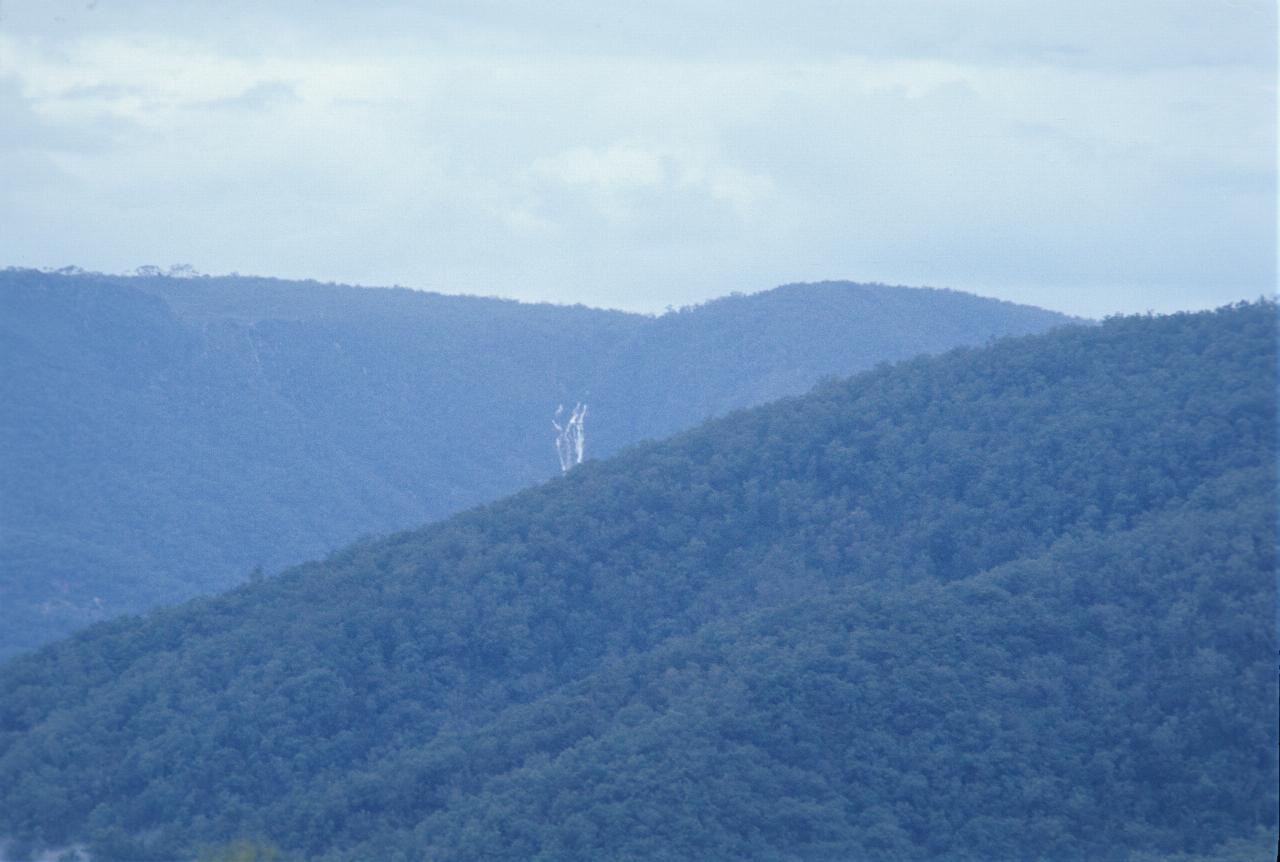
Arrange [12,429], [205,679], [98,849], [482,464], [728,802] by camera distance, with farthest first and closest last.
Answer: [482,464], [12,429], [205,679], [98,849], [728,802]

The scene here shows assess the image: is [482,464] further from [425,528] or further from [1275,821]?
[1275,821]

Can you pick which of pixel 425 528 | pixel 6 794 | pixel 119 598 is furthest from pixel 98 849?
pixel 119 598

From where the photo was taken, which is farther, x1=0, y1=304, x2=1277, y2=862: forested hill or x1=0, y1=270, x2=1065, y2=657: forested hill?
x1=0, y1=270, x2=1065, y2=657: forested hill

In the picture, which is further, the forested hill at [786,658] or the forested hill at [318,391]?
the forested hill at [318,391]

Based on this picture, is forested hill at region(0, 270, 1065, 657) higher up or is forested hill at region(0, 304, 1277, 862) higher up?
forested hill at region(0, 270, 1065, 657)

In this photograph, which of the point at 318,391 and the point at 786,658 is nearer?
the point at 786,658
